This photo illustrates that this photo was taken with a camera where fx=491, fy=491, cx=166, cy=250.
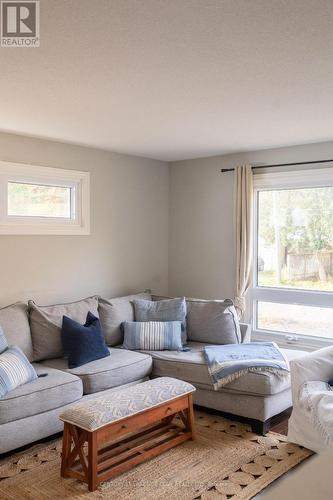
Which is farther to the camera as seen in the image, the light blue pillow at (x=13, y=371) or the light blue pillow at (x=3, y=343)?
the light blue pillow at (x=3, y=343)

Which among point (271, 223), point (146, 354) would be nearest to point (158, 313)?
point (146, 354)

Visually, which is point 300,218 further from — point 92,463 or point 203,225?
point 92,463

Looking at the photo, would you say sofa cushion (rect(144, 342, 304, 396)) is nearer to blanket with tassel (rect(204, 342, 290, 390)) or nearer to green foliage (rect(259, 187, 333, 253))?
blanket with tassel (rect(204, 342, 290, 390))

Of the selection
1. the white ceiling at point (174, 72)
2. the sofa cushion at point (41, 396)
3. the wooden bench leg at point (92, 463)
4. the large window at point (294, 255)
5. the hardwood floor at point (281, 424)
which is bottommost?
the hardwood floor at point (281, 424)

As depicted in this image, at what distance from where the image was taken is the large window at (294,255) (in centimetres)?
491

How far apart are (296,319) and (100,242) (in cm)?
223

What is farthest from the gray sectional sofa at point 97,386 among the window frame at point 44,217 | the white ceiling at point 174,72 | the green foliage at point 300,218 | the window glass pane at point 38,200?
the white ceiling at point 174,72

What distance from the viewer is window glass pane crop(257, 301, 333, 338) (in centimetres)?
491

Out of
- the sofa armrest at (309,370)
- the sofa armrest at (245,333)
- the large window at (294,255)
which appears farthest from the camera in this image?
the large window at (294,255)

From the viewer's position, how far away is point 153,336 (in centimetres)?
454

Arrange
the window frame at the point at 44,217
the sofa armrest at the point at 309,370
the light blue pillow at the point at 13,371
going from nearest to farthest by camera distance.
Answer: the light blue pillow at the point at 13,371 → the sofa armrest at the point at 309,370 → the window frame at the point at 44,217

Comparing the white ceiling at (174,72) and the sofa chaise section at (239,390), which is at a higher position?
the white ceiling at (174,72)

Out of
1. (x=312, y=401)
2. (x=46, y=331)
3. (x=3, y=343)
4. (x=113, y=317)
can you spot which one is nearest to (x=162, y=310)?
(x=113, y=317)

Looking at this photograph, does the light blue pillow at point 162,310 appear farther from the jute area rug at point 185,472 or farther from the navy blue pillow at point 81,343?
the jute area rug at point 185,472
